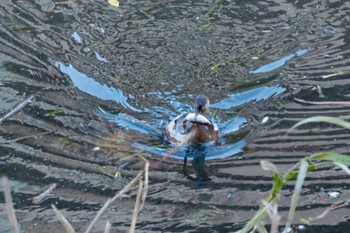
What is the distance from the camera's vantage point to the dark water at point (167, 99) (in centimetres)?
558

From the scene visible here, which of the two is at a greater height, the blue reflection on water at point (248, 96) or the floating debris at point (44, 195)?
the blue reflection on water at point (248, 96)

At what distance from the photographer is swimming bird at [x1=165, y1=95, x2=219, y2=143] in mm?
6715

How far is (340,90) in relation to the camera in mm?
7066

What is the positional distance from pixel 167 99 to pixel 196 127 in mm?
617

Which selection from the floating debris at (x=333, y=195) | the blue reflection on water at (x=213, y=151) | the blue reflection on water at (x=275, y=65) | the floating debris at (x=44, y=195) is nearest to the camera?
the floating debris at (x=333, y=195)

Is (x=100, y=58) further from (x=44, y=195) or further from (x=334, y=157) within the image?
(x=334, y=157)

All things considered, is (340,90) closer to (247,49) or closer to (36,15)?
(247,49)

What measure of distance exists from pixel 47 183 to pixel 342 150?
2171 millimetres

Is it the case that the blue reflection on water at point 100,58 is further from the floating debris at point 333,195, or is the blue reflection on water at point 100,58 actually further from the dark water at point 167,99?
the floating debris at point 333,195

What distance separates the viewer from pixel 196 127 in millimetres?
6859

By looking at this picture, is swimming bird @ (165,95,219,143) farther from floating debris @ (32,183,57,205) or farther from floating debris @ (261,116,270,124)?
floating debris @ (32,183,57,205)

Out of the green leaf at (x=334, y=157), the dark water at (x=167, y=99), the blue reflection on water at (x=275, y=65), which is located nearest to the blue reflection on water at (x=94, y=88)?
the dark water at (x=167, y=99)

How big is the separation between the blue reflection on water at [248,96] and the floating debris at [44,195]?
6.67 feet

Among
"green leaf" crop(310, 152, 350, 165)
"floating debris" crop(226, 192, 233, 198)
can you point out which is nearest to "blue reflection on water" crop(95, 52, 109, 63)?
"floating debris" crop(226, 192, 233, 198)
